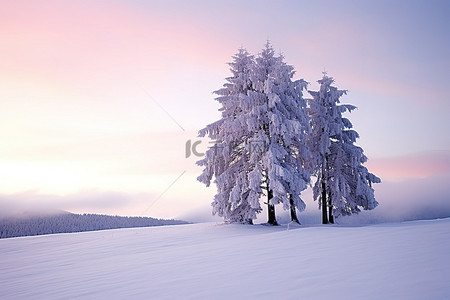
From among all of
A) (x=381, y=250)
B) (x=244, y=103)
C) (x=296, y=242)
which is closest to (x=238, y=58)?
(x=244, y=103)

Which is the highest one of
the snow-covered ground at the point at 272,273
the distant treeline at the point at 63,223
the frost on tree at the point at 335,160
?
the frost on tree at the point at 335,160

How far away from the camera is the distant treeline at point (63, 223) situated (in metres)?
61.9

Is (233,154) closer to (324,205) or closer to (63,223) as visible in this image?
(324,205)

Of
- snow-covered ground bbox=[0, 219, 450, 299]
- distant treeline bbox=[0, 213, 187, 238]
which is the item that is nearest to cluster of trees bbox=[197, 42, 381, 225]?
snow-covered ground bbox=[0, 219, 450, 299]

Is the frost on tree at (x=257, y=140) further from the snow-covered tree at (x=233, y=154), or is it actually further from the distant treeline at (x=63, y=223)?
the distant treeline at (x=63, y=223)

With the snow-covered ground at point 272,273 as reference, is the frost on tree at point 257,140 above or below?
above

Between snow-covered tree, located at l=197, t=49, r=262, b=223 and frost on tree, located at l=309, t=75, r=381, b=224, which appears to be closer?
snow-covered tree, located at l=197, t=49, r=262, b=223

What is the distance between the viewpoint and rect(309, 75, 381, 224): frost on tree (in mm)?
20906

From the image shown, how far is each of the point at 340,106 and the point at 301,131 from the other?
19.8 feet

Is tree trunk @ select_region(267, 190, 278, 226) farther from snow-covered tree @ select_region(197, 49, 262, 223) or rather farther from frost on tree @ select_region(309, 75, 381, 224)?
frost on tree @ select_region(309, 75, 381, 224)

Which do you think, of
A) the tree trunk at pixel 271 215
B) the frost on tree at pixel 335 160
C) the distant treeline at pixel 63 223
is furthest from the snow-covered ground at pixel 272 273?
the distant treeline at pixel 63 223

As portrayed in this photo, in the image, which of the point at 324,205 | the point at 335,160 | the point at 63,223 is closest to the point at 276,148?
the point at 335,160

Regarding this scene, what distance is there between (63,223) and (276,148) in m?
68.4

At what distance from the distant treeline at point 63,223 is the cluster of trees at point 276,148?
44.6 m
